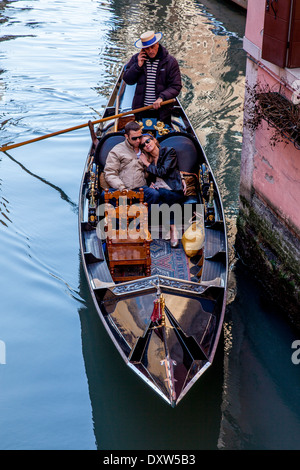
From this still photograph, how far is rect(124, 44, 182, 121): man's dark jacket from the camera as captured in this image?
526 cm

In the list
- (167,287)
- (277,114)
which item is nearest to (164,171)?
(277,114)

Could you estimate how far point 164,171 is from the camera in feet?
14.1

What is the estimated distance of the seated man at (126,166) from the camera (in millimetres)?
4340

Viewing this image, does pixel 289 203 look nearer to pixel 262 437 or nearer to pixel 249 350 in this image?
pixel 249 350

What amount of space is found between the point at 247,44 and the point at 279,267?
1.68 m

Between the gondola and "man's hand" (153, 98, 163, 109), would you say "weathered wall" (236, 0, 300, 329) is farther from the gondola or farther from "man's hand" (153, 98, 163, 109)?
"man's hand" (153, 98, 163, 109)

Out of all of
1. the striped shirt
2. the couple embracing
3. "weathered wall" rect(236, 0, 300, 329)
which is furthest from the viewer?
the striped shirt

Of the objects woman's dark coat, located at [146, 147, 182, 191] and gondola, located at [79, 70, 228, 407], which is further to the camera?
woman's dark coat, located at [146, 147, 182, 191]

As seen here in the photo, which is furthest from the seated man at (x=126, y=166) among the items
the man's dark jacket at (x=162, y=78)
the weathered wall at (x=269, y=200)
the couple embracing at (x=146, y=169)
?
the man's dark jacket at (x=162, y=78)

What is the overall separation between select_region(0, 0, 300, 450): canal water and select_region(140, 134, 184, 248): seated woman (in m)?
0.97

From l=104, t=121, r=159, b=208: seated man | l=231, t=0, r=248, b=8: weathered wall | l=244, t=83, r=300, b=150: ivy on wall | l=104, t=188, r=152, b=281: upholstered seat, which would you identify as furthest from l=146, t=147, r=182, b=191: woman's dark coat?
l=231, t=0, r=248, b=8: weathered wall

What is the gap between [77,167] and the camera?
6.74m
